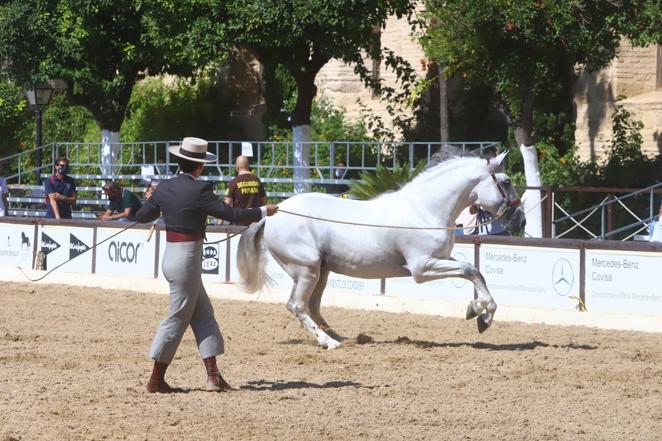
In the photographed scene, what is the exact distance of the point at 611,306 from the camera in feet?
48.4

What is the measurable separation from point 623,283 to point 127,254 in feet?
29.0

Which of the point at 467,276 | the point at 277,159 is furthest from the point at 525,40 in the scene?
the point at 467,276

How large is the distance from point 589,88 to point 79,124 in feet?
63.5

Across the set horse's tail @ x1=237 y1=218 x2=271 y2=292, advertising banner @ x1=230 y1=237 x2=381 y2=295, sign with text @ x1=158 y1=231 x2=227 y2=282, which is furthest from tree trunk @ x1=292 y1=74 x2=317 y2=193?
horse's tail @ x1=237 y1=218 x2=271 y2=292

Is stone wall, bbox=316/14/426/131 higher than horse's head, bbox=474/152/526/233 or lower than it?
higher

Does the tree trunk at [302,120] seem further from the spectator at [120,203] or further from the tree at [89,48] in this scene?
the spectator at [120,203]

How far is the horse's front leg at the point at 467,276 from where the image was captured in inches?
496

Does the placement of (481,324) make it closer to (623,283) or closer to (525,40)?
(623,283)

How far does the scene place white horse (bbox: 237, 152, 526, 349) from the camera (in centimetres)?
1299

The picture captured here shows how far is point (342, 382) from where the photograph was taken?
10414 mm

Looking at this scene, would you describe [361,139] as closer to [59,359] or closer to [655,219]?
[655,219]

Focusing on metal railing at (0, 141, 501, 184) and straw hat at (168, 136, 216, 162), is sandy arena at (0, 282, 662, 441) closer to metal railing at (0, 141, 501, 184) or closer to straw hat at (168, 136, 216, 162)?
straw hat at (168, 136, 216, 162)

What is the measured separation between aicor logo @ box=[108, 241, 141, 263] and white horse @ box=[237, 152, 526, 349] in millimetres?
7043

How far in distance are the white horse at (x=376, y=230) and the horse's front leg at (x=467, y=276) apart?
0.02 metres
